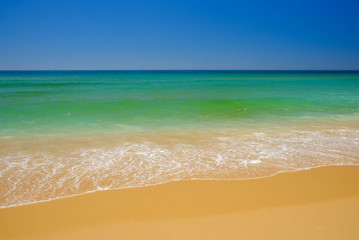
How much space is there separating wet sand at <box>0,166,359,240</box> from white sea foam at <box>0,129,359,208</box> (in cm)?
37

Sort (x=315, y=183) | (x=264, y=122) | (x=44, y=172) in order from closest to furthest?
(x=315, y=183), (x=44, y=172), (x=264, y=122)

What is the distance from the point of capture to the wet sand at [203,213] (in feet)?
9.58

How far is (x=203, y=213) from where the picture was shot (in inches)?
131

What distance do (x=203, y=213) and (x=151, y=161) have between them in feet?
7.40

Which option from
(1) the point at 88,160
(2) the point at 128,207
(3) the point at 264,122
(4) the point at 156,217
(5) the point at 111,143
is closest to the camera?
(4) the point at 156,217

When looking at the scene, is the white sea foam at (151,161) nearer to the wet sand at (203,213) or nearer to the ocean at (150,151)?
the ocean at (150,151)

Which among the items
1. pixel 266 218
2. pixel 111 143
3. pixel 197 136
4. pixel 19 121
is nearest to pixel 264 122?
pixel 197 136

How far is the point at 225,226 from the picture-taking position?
Result: 120 inches

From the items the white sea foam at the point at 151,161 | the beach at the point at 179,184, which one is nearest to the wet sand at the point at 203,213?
the beach at the point at 179,184

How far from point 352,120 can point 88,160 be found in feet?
36.5

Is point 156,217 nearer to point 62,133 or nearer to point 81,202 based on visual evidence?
point 81,202

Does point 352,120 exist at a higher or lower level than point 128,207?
higher

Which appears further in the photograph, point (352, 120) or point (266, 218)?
point (352, 120)

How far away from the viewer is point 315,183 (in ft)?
13.9
